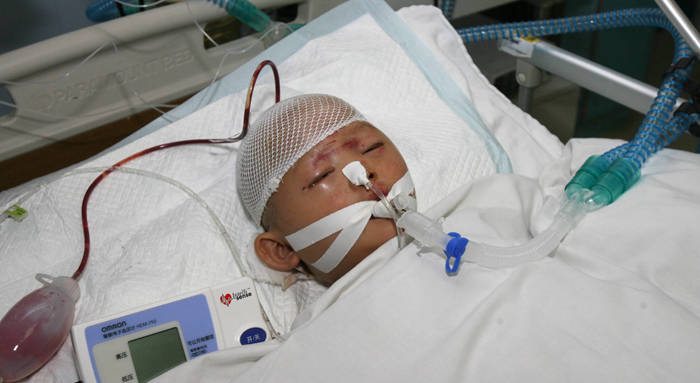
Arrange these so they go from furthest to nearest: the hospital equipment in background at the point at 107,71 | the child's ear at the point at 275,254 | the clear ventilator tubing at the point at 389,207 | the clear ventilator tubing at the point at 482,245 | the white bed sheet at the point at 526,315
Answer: the hospital equipment in background at the point at 107,71 < the child's ear at the point at 275,254 < the clear ventilator tubing at the point at 389,207 < the clear ventilator tubing at the point at 482,245 < the white bed sheet at the point at 526,315

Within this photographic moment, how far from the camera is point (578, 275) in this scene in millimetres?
864

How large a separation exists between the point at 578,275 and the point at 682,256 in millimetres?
240

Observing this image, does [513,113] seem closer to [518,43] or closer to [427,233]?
[518,43]

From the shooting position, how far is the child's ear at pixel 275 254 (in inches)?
43.1

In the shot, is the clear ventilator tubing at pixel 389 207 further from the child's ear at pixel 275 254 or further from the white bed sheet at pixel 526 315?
the child's ear at pixel 275 254

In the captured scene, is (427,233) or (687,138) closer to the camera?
(427,233)

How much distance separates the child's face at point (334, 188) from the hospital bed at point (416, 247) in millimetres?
58

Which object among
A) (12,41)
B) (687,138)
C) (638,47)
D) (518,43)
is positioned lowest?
(687,138)

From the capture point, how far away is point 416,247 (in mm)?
959

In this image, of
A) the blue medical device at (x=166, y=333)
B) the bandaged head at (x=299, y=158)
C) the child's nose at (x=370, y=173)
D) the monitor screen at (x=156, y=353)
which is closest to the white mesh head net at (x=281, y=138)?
the bandaged head at (x=299, y=158)

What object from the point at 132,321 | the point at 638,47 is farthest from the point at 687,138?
the point at 132,321

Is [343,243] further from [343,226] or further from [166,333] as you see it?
[166,333]

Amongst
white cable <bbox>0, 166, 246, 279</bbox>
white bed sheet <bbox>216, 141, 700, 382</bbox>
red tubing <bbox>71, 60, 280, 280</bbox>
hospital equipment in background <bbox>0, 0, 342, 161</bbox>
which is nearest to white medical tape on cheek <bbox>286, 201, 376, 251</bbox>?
white bed sheet <bbox>216, 141, 700, 382</bbox>

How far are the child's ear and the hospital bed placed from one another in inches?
1.9
